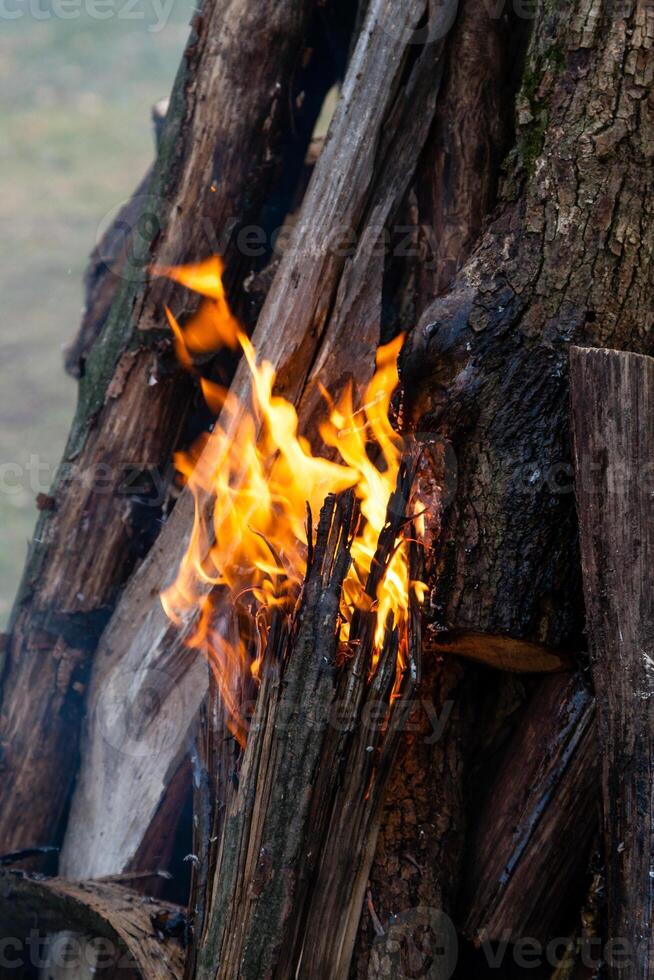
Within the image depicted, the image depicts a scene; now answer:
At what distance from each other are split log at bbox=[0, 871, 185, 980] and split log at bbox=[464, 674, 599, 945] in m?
0.71

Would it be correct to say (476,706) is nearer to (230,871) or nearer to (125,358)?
(230,871)

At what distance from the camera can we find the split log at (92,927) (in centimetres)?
215

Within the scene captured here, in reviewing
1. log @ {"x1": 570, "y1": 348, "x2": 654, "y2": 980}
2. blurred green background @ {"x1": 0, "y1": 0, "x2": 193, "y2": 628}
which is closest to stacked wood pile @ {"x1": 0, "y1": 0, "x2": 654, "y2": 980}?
log @ {"x1": 570, "y1": 348, "x2": 654, "y2": 980}

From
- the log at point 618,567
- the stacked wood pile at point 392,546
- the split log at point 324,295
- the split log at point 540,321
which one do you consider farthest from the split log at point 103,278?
the log at point 618,567

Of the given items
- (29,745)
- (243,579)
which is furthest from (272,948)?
(29,745)

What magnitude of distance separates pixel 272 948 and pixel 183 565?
118cm

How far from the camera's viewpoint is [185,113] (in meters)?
3.00

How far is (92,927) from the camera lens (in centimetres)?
229

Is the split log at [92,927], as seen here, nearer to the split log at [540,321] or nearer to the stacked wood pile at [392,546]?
the stacked wood pile at [392,546]

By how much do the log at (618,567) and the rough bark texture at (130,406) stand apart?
1.50 meters

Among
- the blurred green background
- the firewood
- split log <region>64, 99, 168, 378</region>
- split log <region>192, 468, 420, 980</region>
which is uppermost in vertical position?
the blurred green background

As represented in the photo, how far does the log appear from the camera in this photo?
1.87 meters

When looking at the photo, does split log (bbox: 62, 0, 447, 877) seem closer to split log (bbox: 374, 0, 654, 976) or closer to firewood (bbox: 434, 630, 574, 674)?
split log (bbox: 374, 0, 654, 976)

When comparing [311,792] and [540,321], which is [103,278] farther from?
[311,792]
